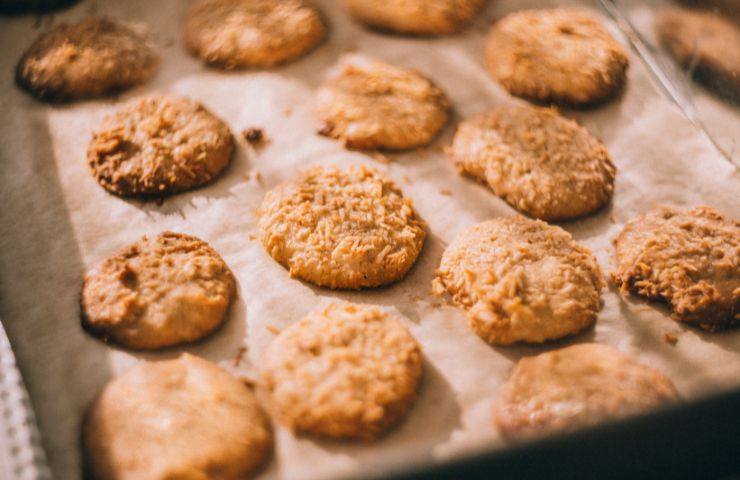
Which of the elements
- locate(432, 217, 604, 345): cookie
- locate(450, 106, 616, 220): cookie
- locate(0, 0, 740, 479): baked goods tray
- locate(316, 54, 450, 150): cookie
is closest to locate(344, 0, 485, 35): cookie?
locate(0, 0, 740, 479): baked goods tray

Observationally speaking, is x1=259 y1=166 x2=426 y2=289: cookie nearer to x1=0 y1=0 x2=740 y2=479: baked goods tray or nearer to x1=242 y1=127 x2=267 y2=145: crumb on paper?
x1=0 y1=0 x2=740 y2=479: baked goods tray

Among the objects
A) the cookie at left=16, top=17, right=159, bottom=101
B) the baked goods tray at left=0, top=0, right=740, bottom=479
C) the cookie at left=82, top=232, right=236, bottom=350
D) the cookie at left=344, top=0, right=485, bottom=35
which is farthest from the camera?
the cookie at left=344, top=0, right=485, bottom=35

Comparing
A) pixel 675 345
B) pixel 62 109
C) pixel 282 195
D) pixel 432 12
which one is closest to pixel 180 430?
pixel 282 195

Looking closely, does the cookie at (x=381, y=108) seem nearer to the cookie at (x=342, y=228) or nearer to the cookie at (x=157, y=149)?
the cookie at (x=342, y=228)

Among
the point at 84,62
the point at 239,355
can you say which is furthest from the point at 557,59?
the point at 84,62

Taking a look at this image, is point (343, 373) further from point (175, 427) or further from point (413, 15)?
point (413, 15)
